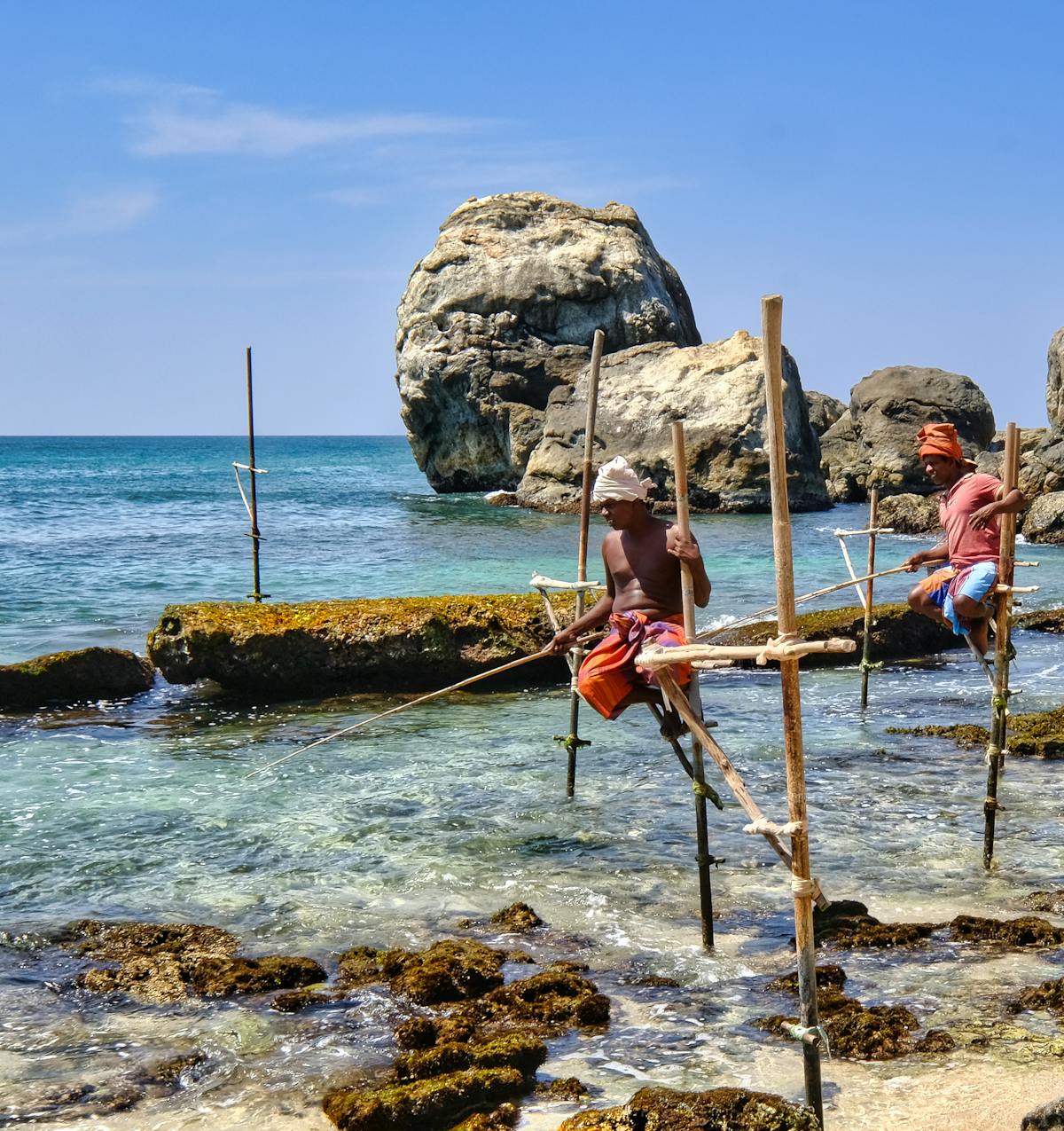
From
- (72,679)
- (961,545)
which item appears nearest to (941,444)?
(961,545)

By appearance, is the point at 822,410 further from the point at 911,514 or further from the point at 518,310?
the point at 911,514

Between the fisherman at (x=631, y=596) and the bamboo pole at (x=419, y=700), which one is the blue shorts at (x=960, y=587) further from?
the bamboo pole at (x=419, y=700)

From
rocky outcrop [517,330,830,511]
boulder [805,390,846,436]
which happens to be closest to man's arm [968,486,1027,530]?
rocky outcrop [517,330,830,511]

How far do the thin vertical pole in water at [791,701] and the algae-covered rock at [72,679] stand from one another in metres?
11.3

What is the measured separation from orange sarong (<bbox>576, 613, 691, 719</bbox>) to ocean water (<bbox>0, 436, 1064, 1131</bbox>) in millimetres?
1533

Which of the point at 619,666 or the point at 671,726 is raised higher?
the point at 619,666

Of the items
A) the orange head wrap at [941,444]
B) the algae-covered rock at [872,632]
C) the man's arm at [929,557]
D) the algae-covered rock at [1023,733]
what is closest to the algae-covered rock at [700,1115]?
the man's arm at [929,557]

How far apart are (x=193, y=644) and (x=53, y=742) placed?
1.85 m

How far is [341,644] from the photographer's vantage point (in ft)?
47.3

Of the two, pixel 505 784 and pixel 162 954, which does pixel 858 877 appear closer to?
pixel 505 784

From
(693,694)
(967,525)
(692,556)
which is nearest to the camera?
(692,556)

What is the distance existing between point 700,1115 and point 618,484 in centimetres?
356

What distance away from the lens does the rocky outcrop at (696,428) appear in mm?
43031

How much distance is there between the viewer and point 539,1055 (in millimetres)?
5961
